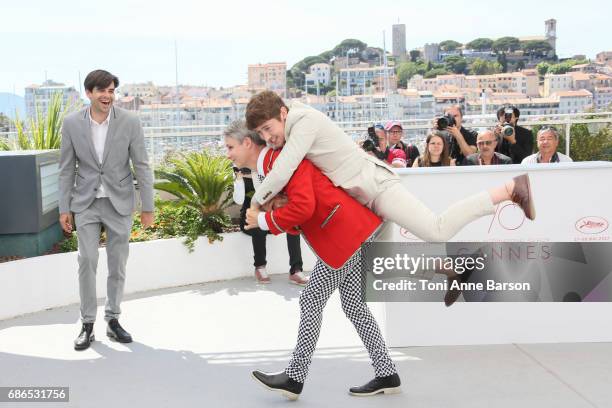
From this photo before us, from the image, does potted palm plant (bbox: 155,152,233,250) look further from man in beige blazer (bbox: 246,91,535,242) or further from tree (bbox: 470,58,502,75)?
tree (bbox: 470,58,502,75)

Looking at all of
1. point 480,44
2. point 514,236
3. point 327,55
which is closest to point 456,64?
point 480,44

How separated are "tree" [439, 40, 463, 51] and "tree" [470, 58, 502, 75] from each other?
760 cm

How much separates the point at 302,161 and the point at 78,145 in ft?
6.48

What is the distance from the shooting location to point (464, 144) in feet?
23.8

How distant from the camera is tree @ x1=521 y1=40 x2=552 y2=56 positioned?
116188 millimetres

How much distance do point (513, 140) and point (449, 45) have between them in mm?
121848

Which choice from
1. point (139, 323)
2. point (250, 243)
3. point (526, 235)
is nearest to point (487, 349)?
point (526, 235)

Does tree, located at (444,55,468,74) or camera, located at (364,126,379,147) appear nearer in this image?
camera, located at (364,126,379,147)

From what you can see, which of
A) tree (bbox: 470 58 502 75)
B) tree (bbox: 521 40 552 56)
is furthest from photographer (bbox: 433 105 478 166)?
tree (bbox: 521 40 552 56)

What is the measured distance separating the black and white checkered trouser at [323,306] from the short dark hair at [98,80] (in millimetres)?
1947

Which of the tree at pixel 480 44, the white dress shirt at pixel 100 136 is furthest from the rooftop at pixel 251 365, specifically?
the tree at pixel 480 44

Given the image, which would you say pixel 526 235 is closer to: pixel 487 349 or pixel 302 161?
pixel 487 349

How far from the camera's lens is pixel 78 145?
512 centimetres

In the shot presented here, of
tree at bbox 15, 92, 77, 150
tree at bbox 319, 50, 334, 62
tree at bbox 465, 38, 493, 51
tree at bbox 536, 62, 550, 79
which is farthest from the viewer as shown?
tree at bbox 465, 38, 493, 51
